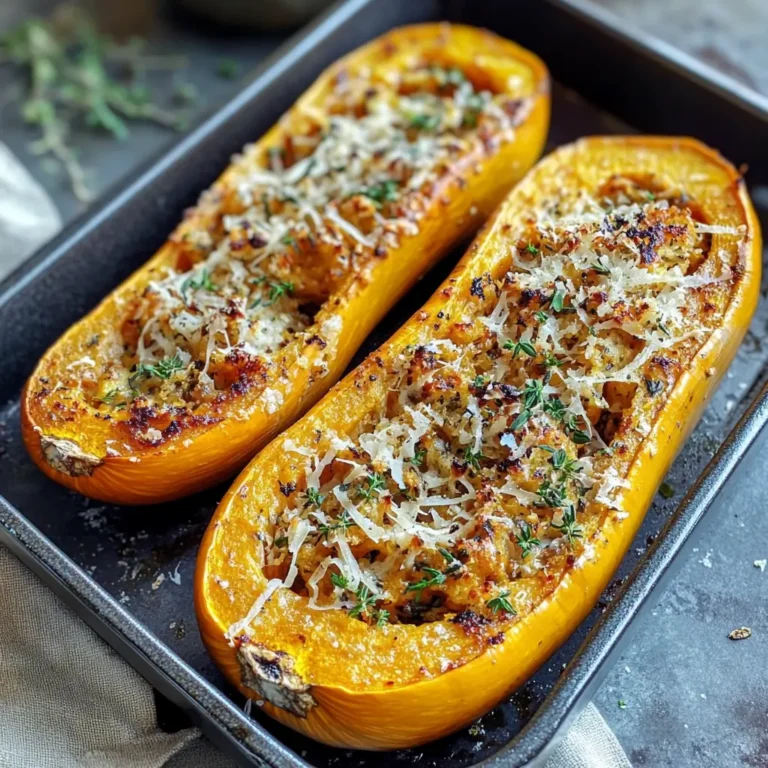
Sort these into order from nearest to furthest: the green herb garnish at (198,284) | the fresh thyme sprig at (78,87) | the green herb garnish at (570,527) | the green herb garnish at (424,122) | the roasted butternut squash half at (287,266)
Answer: the green herb garnish at (570,527)
the roasted butternut squash half at (287,266)
the green herb garnish at (198,284)
the green herb garnish at (424,122)
the fresh thyme sprig at (78,87)

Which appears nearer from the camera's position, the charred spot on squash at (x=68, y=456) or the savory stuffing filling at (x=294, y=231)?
the charred spot on squash at (x=68, y=456)

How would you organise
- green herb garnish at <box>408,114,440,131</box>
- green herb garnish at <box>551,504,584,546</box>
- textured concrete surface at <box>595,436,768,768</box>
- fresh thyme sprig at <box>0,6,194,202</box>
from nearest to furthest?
green herb garnish at <box>551,504,584,546</box>
textured concrete surface at <box>595,436,768,768</box>
green herb garnish at <box>408,114,440,131</box>
fresh thyme sprig at <box>0,6,194,202</box>

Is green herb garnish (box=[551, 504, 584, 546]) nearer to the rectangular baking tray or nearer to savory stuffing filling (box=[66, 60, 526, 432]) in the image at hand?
the rectangular baking tray

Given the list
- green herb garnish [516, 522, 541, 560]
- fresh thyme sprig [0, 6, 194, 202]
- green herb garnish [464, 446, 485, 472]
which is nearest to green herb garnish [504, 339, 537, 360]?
green herb garnish [464, 446, 485, 472]

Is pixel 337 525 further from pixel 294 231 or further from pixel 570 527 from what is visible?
pixel 294 231

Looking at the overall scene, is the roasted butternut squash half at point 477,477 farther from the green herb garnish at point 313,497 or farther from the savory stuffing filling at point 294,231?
the savory stuffing filling at point 294,231

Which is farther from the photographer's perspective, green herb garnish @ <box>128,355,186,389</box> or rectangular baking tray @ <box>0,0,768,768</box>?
green herb garnish @ <box>128,355,186,389</box>

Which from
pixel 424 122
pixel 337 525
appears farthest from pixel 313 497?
pixel 424 122

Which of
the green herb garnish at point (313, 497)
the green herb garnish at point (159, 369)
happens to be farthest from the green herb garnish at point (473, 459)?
the green herb garnish at point (159, 369)
